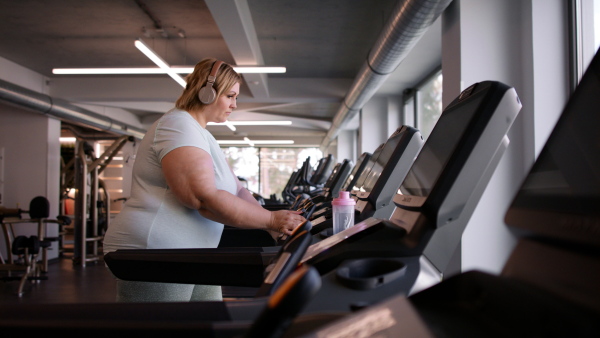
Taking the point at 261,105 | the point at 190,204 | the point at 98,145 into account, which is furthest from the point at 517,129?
the point at 98,145

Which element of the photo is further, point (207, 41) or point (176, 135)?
point (207, 41)

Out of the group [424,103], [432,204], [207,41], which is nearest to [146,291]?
[432,204]

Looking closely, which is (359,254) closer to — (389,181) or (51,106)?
(389,181)

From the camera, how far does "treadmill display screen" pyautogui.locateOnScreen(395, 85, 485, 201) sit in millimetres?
837

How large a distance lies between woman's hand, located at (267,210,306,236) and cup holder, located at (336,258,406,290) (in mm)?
578

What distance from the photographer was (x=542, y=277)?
0.55 m

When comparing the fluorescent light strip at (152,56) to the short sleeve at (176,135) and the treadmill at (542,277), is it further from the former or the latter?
the treadmill at (542,277)

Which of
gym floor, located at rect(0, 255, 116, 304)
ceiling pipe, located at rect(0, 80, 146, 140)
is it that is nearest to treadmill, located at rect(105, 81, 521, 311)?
gym floor, located at rect(0, 255, 116, 304)

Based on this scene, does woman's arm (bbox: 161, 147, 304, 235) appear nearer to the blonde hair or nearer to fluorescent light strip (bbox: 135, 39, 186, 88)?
the blonde hair

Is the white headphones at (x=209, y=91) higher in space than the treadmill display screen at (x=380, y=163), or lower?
higher

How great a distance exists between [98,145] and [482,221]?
1300 cm

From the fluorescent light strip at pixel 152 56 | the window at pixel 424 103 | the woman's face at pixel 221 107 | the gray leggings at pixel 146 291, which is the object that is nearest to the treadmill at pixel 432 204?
the gray leggings at pixel 146 291

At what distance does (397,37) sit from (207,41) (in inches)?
129

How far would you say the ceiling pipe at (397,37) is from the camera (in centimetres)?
331
